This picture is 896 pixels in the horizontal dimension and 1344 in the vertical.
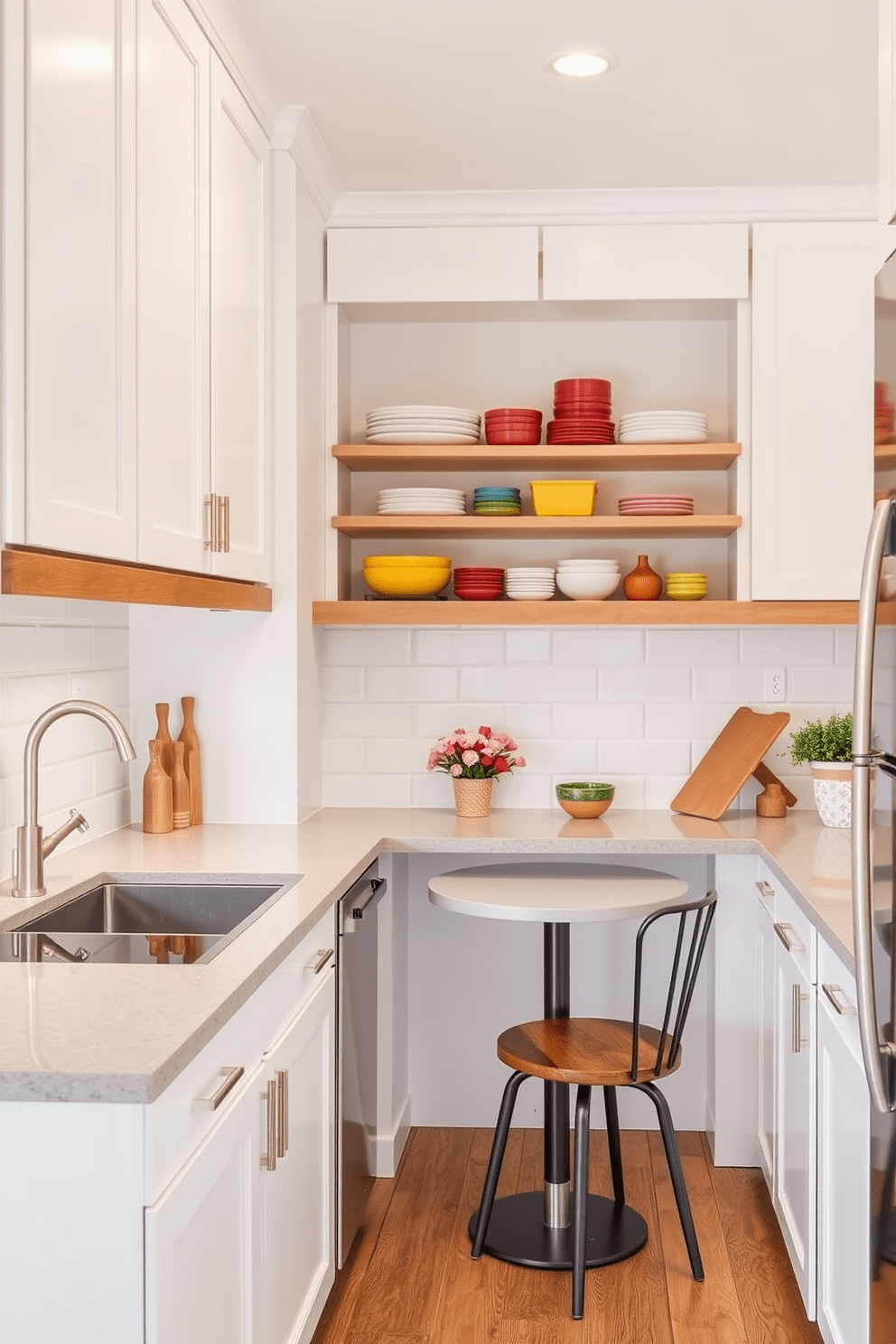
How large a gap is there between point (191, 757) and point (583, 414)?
1385mm

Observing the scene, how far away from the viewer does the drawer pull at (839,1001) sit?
6.89 ft

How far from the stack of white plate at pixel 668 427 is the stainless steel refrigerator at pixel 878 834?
187 centimetres

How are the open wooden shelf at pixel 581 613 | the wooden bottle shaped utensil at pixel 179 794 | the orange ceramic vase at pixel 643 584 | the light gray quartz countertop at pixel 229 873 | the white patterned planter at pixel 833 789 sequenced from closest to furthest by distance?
the light gray quartz countertop at pixel 229 873 → the wooden bottle shaped utensil at pixel 179 794 → the white patterned planter at pixel 833 789 → the open wooden shelf at pixel 581 613 → the orange ceramic vase at pixel 643 584

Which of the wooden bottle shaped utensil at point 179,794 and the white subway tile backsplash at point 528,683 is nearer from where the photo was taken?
the wooden bottle shaped utensil at point 179,794

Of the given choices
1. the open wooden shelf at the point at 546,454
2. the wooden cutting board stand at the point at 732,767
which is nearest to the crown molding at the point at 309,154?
the open wooden shelf at the point at 546,454

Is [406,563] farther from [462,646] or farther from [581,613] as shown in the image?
[581,613]

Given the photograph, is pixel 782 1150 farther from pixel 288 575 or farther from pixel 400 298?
pixel 400 298

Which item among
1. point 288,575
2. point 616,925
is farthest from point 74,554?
point 616,925

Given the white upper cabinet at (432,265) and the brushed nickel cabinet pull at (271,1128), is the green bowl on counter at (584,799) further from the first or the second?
the brushed nickel cabinet pull at (271,1128)

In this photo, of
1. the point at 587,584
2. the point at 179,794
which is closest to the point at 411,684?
the point at 587,584

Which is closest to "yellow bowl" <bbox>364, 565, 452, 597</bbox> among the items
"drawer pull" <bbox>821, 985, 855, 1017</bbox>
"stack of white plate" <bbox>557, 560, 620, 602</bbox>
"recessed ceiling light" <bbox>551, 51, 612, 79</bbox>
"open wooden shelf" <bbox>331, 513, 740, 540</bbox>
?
"open wooden shelf" <bbox>331, 513, 740, 540</bbox>

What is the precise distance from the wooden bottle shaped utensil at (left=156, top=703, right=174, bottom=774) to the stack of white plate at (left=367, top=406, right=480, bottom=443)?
0.94 metres

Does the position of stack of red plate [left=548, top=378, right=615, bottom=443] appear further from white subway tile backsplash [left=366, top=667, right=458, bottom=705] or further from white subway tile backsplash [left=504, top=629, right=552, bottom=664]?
white subway tile backsplash [left=366, top=667, right=458, bottom=705]

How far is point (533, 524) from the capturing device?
3.45 m
